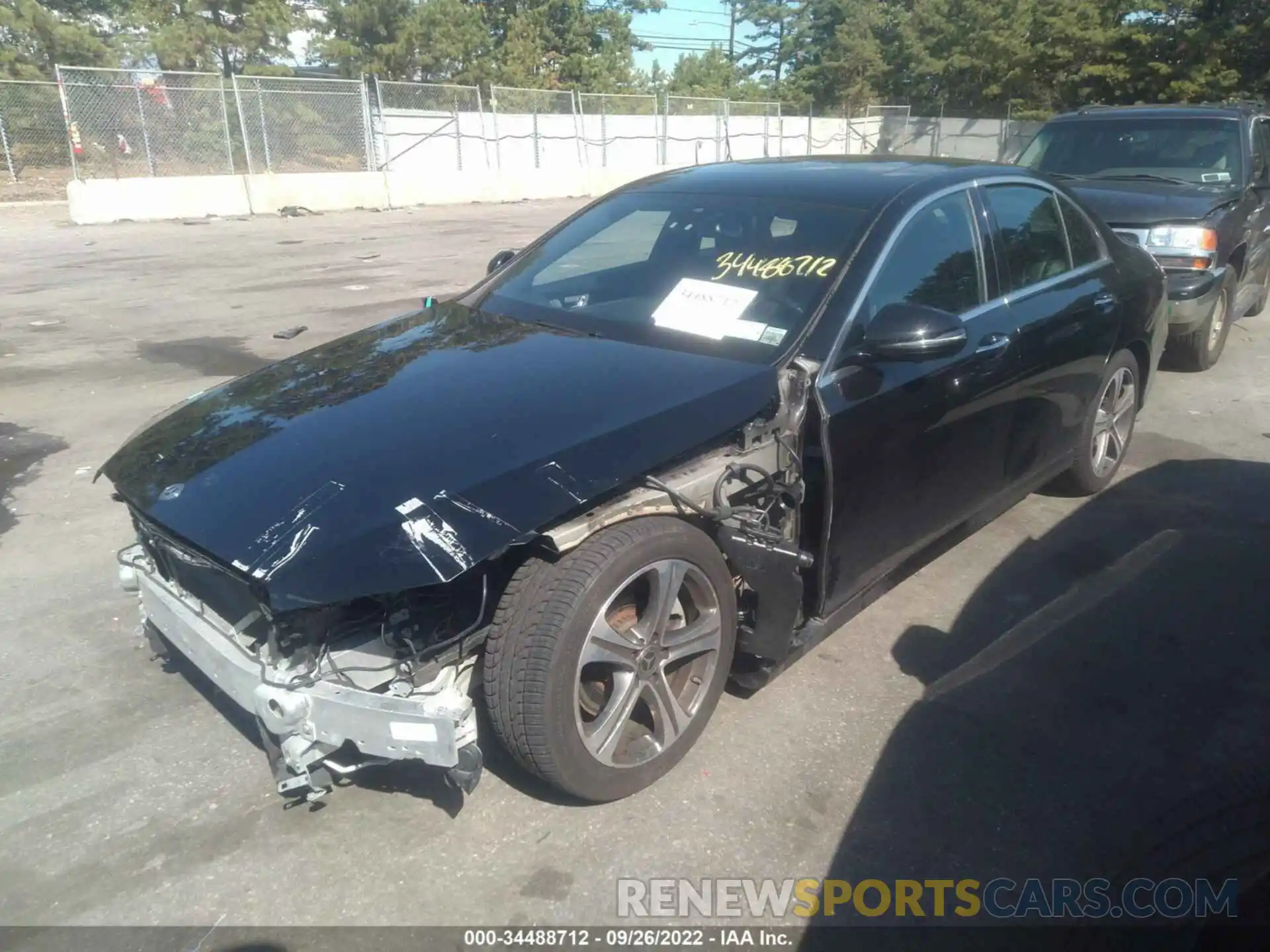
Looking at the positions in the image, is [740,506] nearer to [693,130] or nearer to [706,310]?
[706,310]

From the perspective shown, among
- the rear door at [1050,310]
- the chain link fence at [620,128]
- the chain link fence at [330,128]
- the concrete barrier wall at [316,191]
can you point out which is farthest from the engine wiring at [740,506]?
the chain link fence at [620,128]

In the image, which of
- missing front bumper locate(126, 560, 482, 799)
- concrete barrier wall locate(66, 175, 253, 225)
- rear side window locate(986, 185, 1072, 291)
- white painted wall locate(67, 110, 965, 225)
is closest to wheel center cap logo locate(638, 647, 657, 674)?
missing front bumper locate(126, 560, 482, 799)

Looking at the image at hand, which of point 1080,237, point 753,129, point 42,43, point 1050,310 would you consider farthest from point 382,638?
point 42,43

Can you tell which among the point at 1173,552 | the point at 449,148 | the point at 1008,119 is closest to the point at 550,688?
the point at 1173,552

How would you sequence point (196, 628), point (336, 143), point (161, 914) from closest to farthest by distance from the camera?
1. point (161, 914)
2. point (196, 628)
3. point (336, 143)

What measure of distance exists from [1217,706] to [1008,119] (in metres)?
36.7

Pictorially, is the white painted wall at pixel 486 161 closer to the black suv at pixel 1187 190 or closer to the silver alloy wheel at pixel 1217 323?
the black suv at pixel 1187 190

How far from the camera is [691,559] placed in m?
2.84

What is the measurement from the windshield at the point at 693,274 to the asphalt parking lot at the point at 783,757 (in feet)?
4.41

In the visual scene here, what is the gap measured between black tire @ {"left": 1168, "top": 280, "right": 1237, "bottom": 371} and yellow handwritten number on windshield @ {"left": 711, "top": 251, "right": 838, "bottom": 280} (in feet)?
17.3

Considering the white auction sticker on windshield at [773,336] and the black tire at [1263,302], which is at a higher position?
the white auction sticker on windshield at [773,336]

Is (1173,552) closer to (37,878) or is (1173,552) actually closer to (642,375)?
(642,375)

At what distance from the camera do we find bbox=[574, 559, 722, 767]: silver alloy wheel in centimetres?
273

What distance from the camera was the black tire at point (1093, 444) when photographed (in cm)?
477
